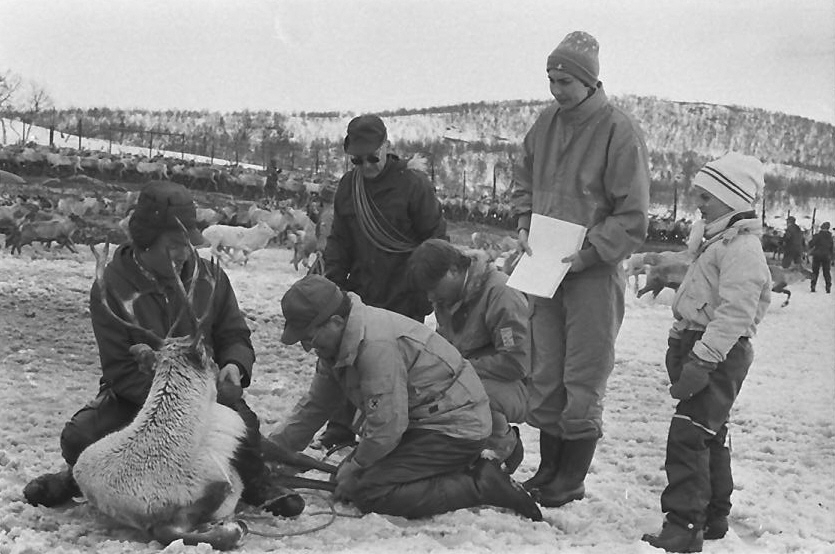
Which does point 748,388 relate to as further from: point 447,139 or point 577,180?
point 447,139

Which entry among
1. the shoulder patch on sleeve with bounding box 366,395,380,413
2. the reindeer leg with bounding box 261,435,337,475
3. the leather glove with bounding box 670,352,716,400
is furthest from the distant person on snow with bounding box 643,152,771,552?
the reindeer leg with bounding box 261,435,337,475

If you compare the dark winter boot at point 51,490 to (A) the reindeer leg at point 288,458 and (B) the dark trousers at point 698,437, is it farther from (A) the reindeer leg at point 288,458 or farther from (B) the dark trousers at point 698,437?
(B) the dark trousers at point 698,437

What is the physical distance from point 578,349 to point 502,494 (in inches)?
24.8

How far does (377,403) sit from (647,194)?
131 cm

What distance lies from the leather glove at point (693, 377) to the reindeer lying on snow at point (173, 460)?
1.52 meters

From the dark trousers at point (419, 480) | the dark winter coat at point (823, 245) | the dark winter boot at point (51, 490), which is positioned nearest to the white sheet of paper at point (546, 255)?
the dark trousers at point (419, 480)

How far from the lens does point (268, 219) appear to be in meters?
11.9

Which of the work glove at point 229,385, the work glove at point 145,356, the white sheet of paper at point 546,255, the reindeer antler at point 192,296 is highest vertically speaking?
the white sheet of paper at point 546,255

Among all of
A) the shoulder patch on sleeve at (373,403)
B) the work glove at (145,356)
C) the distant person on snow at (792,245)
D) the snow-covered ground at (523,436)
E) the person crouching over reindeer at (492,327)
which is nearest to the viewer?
the work glove at (145,356)

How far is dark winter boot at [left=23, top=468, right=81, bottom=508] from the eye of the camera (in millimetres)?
2906

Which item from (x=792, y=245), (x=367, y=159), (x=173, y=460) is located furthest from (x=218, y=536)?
(x=792, y=245)

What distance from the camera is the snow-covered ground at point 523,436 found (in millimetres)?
2807

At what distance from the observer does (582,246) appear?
3.29 metres

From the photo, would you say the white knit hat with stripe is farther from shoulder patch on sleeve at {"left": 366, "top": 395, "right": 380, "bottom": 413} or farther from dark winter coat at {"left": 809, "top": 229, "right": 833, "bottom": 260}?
dark winter coat at {"left": 809, "top": 229, "right": 833, "bottom": 260}
